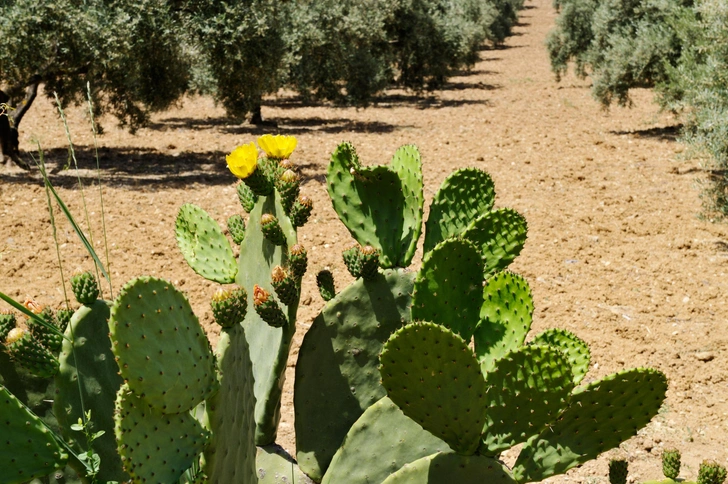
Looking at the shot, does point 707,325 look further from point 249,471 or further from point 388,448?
point 249,471

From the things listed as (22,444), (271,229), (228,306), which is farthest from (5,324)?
(271,229)

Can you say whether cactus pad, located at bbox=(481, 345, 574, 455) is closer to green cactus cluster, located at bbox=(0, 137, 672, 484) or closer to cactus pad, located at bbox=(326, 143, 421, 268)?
green cactus cluster, located at bbox=(0, 137, 672, 484)

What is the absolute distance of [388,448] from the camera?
7.18 ft

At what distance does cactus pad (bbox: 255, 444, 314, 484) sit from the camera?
2457mm

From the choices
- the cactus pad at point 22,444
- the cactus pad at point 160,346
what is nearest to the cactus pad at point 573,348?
the cactus pad at point 160,346

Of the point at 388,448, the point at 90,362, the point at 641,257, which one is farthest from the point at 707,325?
the point at 90,362

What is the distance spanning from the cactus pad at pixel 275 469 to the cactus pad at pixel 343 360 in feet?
0.17

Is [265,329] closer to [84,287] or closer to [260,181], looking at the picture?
[260,181]

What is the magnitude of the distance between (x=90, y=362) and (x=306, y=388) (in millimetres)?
752

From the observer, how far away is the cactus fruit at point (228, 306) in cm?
171

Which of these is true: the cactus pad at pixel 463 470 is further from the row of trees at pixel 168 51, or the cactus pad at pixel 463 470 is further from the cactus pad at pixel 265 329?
the row of trees at pixel 168 51

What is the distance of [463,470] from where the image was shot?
1832 mm

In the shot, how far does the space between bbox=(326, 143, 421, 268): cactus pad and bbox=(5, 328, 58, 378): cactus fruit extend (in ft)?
3.41

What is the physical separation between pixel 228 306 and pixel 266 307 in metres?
0.26
